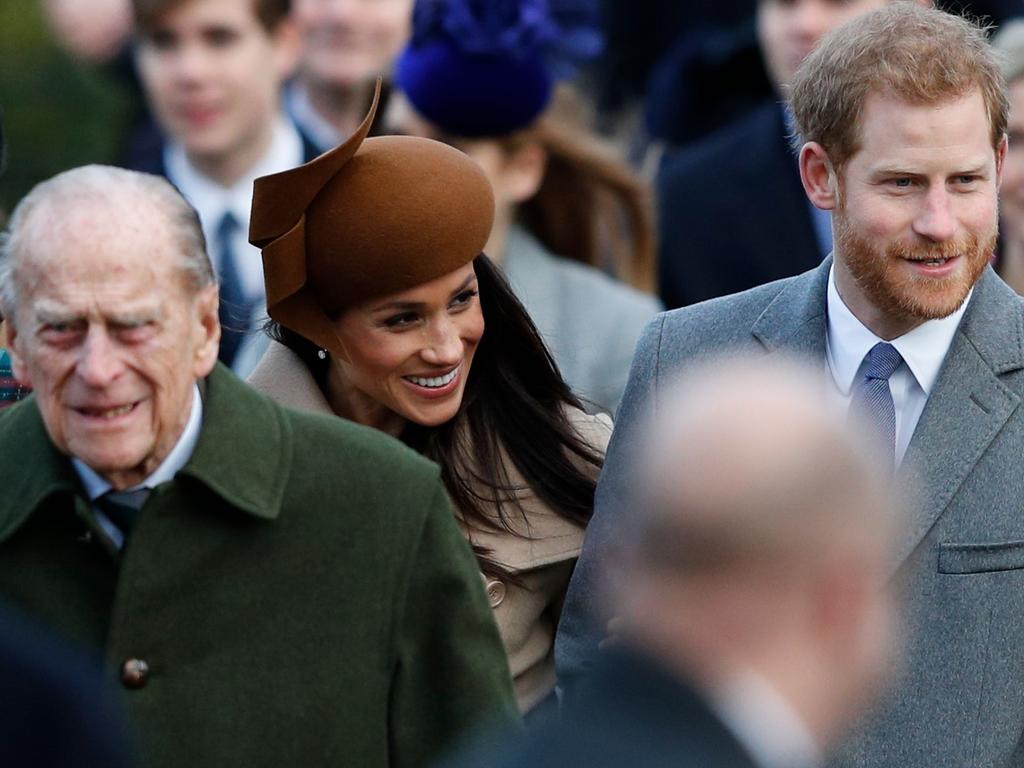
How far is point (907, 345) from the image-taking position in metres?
4.70

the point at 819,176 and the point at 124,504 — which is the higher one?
the point at 819,176

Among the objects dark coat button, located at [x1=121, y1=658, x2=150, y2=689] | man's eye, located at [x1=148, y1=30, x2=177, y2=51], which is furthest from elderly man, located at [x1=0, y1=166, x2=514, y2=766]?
man's eye, located at [x1=148, y1=30, x2=177, y2=51]

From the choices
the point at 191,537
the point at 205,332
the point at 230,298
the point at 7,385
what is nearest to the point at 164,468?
the point at 191,537

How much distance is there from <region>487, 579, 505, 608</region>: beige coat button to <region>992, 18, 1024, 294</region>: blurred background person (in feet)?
7.27

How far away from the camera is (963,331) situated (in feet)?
15.4

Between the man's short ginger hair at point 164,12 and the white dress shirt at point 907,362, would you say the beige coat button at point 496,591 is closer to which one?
the white dress shirt at point 907,362

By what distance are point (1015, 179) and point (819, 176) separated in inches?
79.4

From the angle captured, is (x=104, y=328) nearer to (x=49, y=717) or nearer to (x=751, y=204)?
(x=49, y=717)

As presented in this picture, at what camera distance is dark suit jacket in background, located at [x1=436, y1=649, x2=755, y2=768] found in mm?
2793

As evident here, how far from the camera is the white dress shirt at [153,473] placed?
4211 mm

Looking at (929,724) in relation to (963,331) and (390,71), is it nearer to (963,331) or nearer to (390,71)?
(963,331)

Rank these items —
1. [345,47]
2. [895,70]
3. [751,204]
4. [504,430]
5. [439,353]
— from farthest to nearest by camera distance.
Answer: [345,47]
[751,204]
[504,430]
[439,353]
[895,70]

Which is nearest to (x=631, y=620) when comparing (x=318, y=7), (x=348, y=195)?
(x=348, y=195)

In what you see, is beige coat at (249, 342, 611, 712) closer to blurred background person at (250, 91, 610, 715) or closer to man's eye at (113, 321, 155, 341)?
blurred background person at (250, 91, 610, 715)
